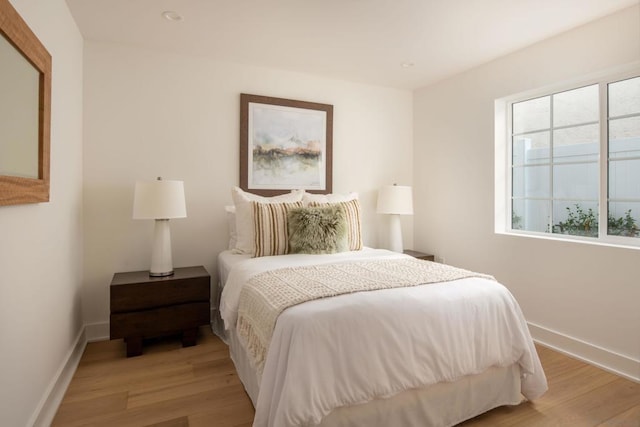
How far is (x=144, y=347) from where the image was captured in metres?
2.81

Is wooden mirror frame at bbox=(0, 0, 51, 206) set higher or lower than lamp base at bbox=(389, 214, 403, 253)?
higher

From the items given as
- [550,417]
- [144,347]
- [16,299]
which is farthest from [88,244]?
[550,417]

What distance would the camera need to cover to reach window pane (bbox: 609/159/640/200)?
2.48 m

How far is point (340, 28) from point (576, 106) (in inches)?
78.7

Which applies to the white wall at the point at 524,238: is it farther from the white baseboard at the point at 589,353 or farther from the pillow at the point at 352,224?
the pillow at the point at 352,224

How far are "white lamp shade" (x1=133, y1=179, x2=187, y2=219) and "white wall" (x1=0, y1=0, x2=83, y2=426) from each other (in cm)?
44

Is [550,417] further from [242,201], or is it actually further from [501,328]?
[242,201]

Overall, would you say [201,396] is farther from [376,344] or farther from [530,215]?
[530,215]

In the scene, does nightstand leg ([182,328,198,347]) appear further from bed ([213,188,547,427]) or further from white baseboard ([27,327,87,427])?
white baseboard ([27,327,87,427])

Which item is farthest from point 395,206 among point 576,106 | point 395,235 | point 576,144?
point 576,106

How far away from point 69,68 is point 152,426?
238 centimetres

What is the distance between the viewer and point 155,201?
2.72m

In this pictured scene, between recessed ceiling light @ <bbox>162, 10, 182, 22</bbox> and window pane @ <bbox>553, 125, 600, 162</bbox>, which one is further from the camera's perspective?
window pane @ <bbox>553, 125, 600, 162</bbox>

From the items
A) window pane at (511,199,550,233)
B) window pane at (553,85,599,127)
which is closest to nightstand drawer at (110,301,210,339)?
window pane at (511,199,550,233)
